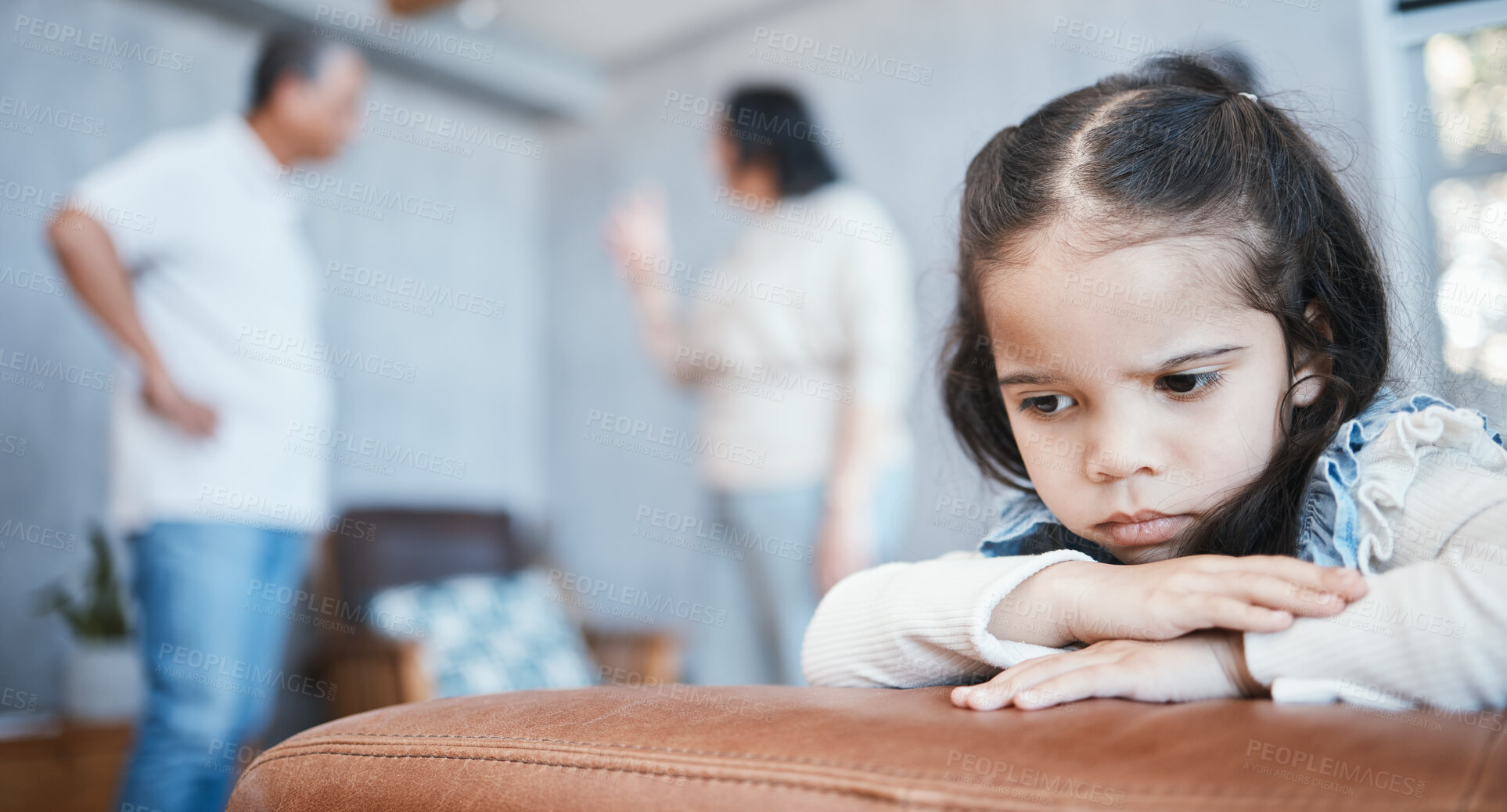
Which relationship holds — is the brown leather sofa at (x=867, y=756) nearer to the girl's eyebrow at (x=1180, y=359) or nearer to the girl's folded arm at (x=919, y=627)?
the girl's folded arm at (x=919, y=627)

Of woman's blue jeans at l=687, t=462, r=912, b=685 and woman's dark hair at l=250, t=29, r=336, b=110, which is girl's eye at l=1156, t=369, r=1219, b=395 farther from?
woman's dark hair at l=250, t=29, r=336, b=110

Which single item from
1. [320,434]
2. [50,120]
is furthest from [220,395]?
[50,120]

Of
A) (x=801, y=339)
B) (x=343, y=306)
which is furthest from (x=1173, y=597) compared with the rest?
(x=343, y=306)

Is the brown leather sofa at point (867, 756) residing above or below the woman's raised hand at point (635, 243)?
below

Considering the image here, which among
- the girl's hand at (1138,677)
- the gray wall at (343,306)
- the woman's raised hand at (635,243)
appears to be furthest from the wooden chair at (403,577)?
the girl's hand at (1138,677)

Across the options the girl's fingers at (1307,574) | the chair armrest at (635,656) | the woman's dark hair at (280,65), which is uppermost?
the woman's dark hair at (280,65)

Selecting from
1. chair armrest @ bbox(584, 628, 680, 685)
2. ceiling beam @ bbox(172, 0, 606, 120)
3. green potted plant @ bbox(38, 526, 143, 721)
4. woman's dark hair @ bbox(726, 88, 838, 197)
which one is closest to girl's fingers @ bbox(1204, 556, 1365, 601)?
woman's dark hair @ bbox(726, 88, 838, 197)

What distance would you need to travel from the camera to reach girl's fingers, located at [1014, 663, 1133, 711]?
0.52 metres

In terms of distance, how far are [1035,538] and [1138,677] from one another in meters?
0.30

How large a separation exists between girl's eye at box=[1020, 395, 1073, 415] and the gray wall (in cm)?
298

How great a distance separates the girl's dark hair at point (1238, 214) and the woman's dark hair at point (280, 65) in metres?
1.84

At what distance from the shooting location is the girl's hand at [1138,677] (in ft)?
1.74

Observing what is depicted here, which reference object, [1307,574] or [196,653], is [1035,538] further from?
[196,653]

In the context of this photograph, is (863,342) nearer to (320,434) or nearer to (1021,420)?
(320,434)
